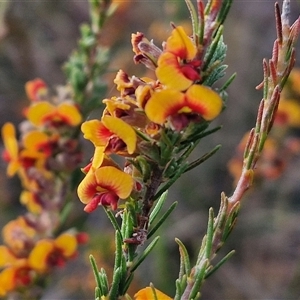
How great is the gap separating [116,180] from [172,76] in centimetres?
18

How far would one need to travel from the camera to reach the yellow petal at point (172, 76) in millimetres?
740

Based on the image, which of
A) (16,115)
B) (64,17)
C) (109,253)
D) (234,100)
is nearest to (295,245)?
(234,100)

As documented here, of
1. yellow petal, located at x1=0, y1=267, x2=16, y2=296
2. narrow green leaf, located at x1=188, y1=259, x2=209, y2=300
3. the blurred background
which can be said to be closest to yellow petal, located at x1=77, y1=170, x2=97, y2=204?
narrow green leaf, located at x1=188, y1=259, x2=209, y2=300

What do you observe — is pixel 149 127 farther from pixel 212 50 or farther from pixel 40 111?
pixel 40 111

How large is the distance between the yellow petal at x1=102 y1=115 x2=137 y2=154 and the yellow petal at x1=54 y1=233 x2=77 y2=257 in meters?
0.84

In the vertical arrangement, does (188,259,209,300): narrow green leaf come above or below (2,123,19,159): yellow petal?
below

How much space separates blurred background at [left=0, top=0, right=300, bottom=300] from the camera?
2.98 meters

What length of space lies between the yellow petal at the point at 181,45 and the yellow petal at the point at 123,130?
0.13 metres

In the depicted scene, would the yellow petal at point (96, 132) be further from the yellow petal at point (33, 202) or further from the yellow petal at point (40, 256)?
the yellow petal at point (33, 202)

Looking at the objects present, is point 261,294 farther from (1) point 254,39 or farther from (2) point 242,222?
(1) point 254,39

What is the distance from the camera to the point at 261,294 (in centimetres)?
279

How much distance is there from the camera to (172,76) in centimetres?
74

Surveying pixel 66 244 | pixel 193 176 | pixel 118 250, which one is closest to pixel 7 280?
pixel 66 244

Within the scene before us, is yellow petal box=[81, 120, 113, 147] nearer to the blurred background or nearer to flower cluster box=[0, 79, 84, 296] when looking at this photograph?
flower cluster box=[0, 79, 84, 296]
